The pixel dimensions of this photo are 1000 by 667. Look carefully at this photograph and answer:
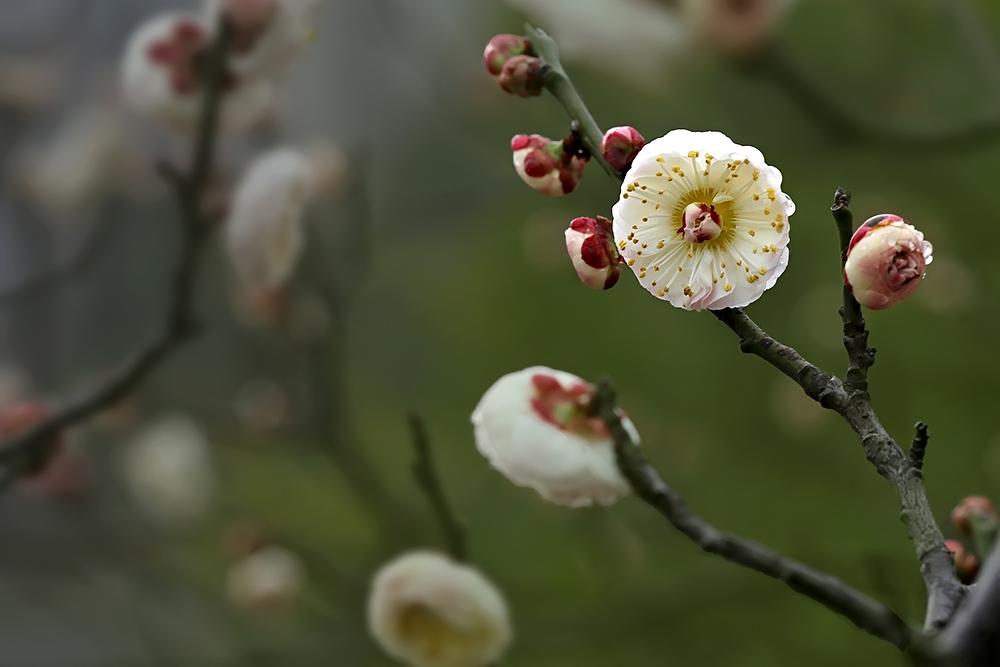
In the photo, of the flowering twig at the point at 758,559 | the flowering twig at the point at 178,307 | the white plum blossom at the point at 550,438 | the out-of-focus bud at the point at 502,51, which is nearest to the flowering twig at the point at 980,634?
the flowering twig at the point at 758,559

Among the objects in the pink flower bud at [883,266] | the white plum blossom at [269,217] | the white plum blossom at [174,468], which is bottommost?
the white plum blossom at [174,468]

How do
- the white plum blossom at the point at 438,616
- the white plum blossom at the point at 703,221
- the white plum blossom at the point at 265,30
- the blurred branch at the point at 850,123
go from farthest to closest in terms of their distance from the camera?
1. the blurred branch at the point at 850,123
2. the white plum blossom at the point at 265,30
3. the white plum blossom at the point at 438,616
4. the white plum blossom at the point at 703,221

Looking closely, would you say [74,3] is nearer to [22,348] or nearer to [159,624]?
[22,348]

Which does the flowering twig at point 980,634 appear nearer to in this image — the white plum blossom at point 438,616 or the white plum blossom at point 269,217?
the white plum blossom at point 438,616

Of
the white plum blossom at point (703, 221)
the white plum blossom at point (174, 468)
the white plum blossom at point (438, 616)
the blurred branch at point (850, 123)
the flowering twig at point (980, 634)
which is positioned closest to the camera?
the flowering twig at point (980, 634)

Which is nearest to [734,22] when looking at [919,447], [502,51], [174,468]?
[502,51]

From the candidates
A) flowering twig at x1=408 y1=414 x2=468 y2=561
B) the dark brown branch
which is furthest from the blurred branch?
the dark brown branch
